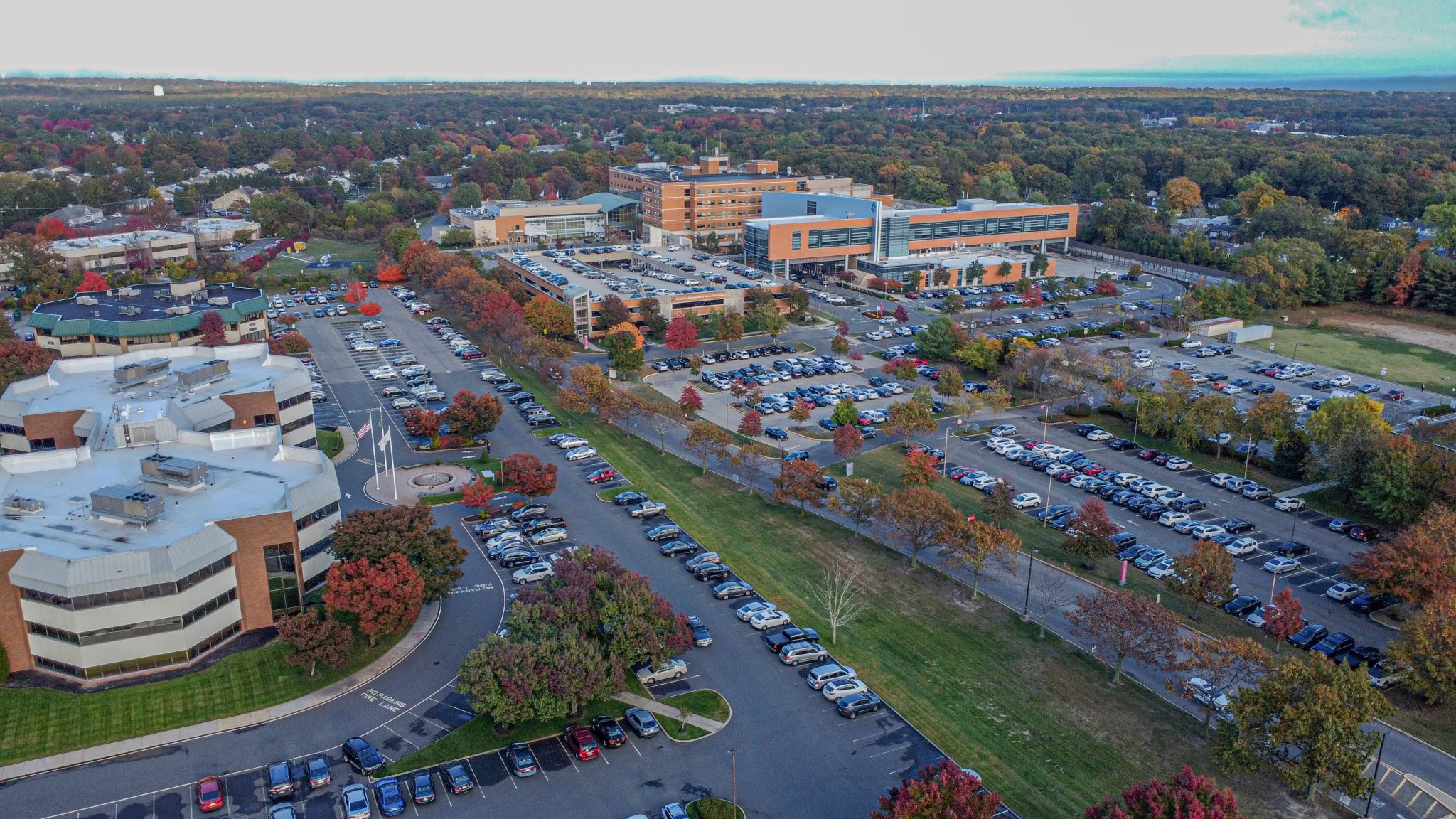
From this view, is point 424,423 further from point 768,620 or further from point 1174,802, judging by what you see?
point 1174,802

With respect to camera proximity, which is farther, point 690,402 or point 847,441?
point 690,402

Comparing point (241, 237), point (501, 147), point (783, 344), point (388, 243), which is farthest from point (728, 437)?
point (501, 147)

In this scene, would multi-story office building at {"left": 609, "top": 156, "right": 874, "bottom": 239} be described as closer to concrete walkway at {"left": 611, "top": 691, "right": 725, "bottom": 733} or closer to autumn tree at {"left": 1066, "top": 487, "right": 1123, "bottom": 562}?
autumn tree at {"left": 1066, "top": 487, "right": 1123, "bottom": 562}

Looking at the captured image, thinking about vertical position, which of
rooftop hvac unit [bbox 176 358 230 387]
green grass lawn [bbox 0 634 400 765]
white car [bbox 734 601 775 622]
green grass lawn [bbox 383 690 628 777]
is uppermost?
rooftop hvac unit [bbox 176 358 230 387]

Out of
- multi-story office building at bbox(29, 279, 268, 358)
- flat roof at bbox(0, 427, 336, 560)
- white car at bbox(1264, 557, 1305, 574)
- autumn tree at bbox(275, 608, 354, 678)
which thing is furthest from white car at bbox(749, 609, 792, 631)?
multi-story office building at bbox(29, 279, 268, 358)

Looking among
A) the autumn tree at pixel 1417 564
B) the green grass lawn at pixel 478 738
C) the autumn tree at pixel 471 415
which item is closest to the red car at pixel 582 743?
the green grass lawn at pixel 478 738

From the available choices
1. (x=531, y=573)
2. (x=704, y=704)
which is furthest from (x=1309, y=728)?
(x=531, y=573)

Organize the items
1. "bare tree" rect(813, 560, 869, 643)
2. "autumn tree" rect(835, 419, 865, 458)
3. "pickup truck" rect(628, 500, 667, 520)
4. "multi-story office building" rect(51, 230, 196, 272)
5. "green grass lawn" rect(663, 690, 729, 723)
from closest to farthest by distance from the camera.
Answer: "green grass lawn" rect(663, 690, 729, 723) → "bare tree" rect(813, 560, 869, 643) → "pickup truck" rect(628, 500, 667, 520) → "autumn tree" rect(835, 419, 865, 458) → "multi-story office building" rect(51, 230, 196, 272)
